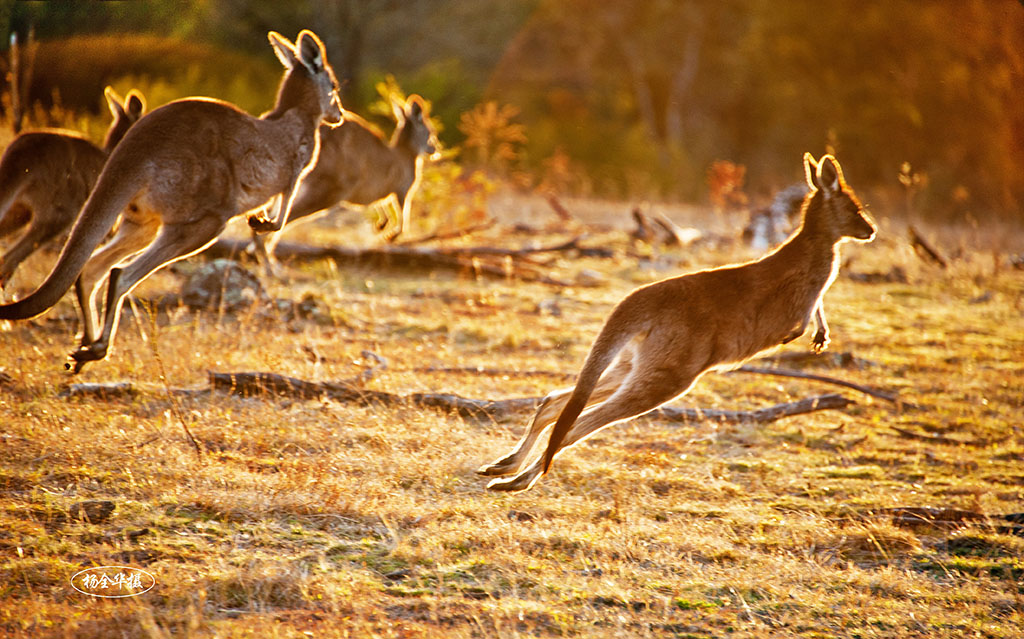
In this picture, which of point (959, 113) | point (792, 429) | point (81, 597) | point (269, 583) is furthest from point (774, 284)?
point (959, 113)

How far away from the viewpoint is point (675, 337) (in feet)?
13.2

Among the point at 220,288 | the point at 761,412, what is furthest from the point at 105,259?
the point at 761,412

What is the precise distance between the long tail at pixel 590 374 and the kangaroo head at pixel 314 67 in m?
2.50

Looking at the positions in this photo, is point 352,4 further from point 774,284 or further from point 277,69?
point 774,284

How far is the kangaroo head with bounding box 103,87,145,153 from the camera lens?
613cm

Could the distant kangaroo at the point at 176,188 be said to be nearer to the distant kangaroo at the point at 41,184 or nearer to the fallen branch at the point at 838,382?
the distant kangaroo at the point at 41,184

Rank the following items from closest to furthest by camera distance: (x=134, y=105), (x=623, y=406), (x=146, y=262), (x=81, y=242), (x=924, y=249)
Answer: (x=623, y=406) → (x=81, y=242) → (x=146, y=262) → (x=134, y=105) → (x=924, y=249)

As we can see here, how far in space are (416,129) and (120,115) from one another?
12.3 feet

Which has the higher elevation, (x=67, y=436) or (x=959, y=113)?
(x=959, y=113)

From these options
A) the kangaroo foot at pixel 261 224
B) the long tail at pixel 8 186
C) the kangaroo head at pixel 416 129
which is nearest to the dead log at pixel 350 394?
the kangaroo foot at pixel 261 224

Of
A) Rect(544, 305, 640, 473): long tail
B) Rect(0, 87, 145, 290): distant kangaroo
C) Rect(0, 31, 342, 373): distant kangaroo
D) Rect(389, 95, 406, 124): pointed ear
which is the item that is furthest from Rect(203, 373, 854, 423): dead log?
Rect(389, 95, 406, 124): pointed ear

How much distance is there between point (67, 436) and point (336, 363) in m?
1.94

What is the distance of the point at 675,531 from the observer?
158 inches

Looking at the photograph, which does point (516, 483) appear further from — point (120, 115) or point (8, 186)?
point (120, 115)
